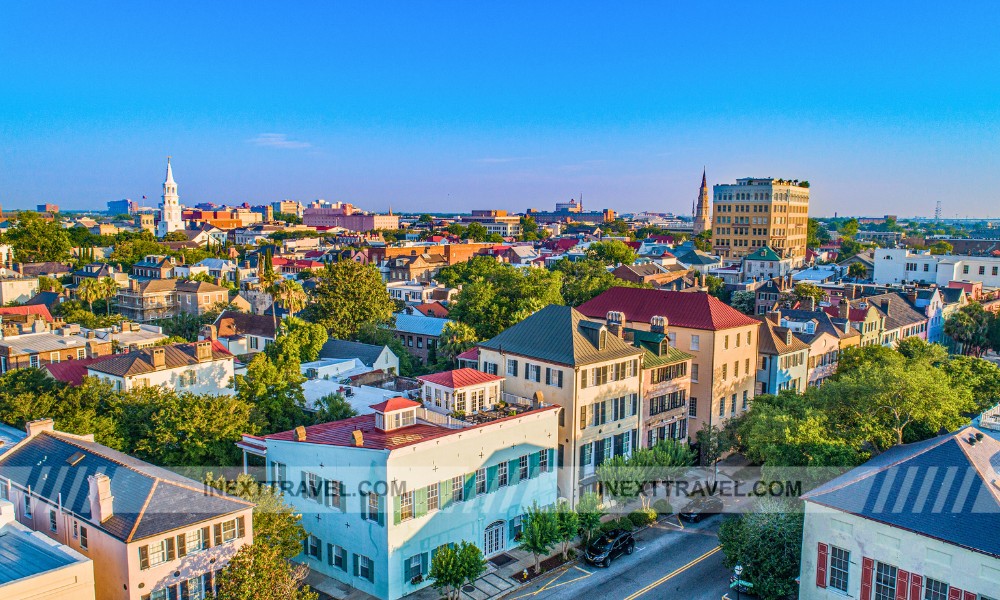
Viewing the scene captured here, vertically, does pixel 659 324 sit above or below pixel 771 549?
above

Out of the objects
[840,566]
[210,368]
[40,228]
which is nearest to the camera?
[840,566]

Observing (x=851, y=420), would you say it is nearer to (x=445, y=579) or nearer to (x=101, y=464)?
(x=445, y=579)

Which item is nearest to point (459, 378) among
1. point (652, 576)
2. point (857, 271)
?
point (652, 576)

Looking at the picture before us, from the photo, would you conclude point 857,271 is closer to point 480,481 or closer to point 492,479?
point 492,479

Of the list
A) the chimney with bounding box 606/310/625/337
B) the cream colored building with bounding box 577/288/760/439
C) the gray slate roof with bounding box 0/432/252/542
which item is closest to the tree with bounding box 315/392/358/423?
the gray slate roof with bounding box 0/432/252/542

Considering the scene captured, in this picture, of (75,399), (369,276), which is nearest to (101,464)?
(75,399)

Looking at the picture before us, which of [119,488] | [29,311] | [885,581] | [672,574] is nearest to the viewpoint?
[119,488]

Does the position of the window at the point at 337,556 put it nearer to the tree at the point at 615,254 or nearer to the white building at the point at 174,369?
the white building at the point at 174,369
